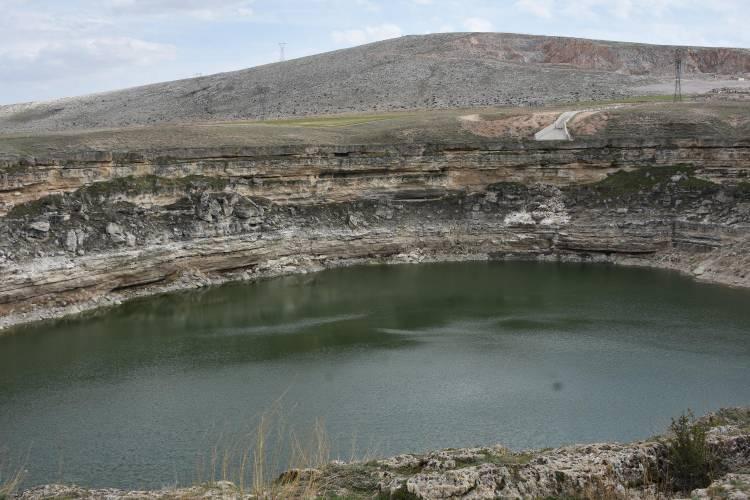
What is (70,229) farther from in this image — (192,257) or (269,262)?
(269,262)

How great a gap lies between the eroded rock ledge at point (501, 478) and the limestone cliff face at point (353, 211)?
63.7 feet

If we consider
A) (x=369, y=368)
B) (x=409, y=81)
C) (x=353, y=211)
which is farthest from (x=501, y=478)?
(x=409, y=81)

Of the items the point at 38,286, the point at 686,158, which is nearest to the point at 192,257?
the point at 38,286

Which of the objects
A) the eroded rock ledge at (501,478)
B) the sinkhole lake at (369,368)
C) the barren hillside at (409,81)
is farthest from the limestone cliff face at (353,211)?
the barren hillside at (409,81)

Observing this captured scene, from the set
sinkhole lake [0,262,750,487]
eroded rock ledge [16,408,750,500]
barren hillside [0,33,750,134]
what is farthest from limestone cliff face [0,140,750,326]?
barren hillside [0,33,750,134]

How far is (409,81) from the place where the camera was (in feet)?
241

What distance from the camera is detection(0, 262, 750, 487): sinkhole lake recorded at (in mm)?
16312

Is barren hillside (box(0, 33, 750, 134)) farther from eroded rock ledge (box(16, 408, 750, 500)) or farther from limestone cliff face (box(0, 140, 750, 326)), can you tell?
eroded rock ledge (box(16, 408, 750, 500))

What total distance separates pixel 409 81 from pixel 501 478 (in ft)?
218

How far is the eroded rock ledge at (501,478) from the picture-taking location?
9727mm

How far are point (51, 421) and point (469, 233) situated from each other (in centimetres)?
2459

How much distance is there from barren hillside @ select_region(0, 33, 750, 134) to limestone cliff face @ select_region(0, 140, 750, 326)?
24.7 metres

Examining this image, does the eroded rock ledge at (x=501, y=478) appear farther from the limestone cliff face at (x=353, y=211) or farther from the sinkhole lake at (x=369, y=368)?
the limestone cliff face at (x=353, y=211)

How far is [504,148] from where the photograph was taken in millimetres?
38656
